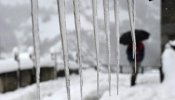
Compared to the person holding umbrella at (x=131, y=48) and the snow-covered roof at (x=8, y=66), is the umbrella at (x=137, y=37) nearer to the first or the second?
the person holding umbrella at (x=131, y=48)

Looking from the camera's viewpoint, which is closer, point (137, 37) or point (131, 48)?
point (131, 48)

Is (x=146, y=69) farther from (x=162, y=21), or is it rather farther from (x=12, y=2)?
(x=12, y=2)

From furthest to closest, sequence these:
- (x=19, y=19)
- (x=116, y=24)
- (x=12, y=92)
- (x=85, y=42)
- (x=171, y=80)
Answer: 1. (x=19, y=19)
2. (x=85, y=42)
3. (x=12, y=92)
4. (x=171, y=80)
5. (x=116, y=24)

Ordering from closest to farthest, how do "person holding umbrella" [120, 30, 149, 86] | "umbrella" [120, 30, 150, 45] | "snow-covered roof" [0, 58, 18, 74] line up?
"person holding umbrella" [120, 30, 149, 86] → "umbrella" [120, 30, 150, 45] → "snow-covered roof" [0, 58, 18, 74]

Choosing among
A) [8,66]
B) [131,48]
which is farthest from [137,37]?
[8,66]

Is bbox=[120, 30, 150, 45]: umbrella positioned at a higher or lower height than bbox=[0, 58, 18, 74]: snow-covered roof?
higher

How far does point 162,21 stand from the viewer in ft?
33.2

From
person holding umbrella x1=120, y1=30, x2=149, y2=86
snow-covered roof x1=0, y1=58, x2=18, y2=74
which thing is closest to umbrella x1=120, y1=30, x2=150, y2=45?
person holding umbrella x1=120, y1=30, x2=149, y2=86

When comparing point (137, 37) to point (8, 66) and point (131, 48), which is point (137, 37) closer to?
point (131, 48)

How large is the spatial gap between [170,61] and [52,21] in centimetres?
5755

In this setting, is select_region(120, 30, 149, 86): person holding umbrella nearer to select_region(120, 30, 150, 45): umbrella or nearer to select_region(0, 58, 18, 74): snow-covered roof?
select_region(120, 30, 150, 45): umbrella

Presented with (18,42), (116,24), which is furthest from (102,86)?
(18,42)

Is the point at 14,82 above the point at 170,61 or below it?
below

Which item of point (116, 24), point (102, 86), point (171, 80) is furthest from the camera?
point (102, 86)
